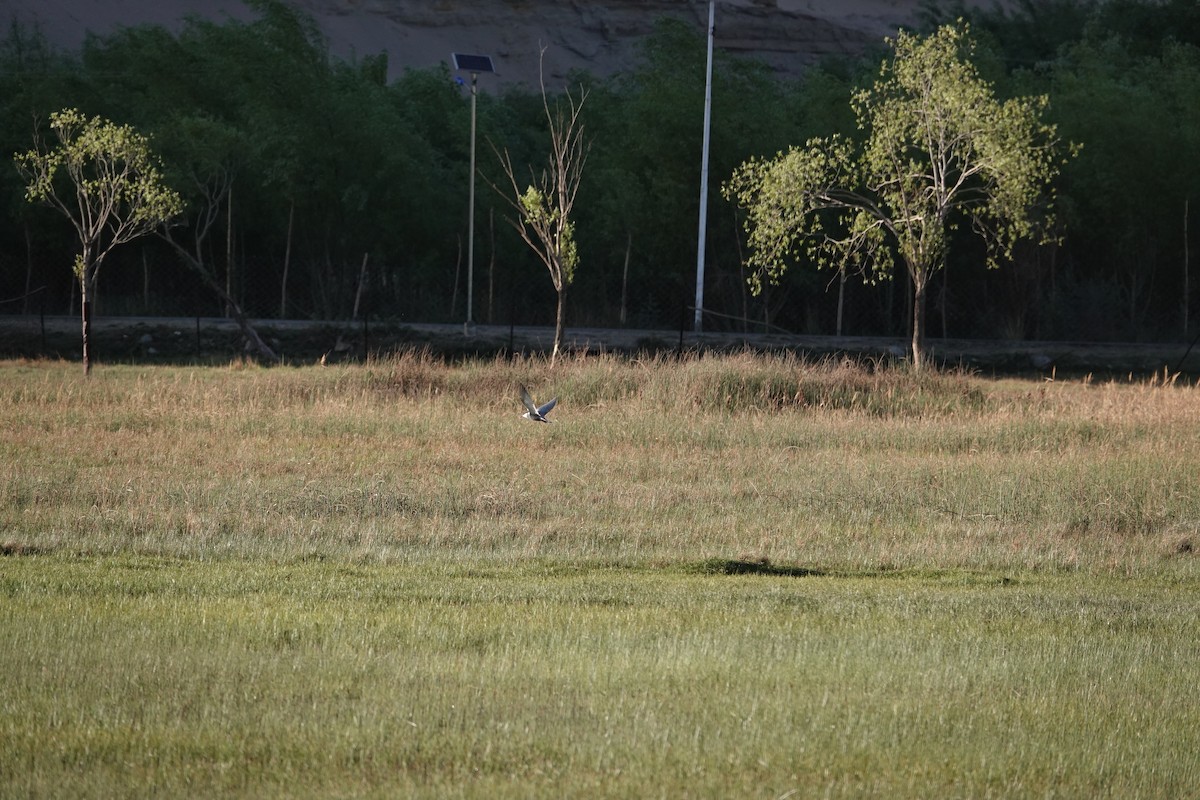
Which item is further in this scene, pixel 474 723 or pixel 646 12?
pixel 646 12

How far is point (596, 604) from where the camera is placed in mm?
8133

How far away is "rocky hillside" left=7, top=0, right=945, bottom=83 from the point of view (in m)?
64.1

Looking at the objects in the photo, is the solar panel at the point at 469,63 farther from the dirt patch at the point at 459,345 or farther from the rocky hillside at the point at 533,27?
the rocky hillside at the point at 533,27

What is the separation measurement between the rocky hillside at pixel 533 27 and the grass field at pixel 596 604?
4970cm

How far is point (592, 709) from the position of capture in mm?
5793

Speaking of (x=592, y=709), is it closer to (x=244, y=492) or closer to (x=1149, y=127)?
(x=244, y=492)

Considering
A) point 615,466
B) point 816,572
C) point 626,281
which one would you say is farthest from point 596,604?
point 626,281

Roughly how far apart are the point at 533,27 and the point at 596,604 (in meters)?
62.5

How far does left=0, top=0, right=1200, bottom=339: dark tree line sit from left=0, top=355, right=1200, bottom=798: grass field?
15.9 metres

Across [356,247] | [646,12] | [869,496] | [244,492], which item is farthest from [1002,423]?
[646,12]

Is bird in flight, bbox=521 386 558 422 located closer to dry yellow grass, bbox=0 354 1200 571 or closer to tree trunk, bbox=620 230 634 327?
dry yellow grass, bbox=0 354 1200 571

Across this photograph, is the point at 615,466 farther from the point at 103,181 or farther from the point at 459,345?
the point at 459,345

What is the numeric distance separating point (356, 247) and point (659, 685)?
30.3 metres

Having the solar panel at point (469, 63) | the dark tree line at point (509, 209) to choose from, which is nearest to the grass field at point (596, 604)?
the solar panel at point (469, 63)
